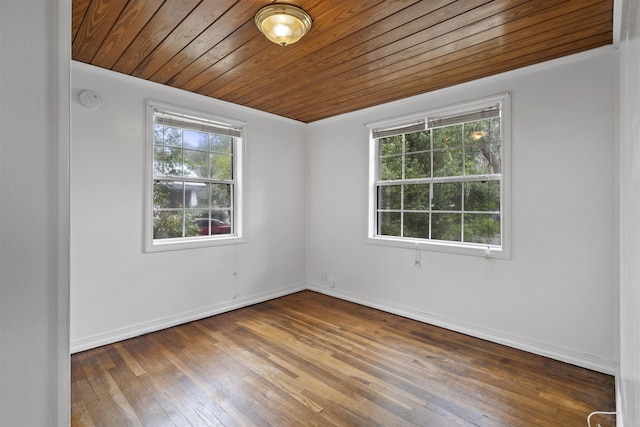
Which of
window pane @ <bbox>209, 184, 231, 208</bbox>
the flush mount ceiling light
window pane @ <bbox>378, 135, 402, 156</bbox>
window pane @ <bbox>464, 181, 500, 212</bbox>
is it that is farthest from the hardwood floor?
the flush mount ceiling light

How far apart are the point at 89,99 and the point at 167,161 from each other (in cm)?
83

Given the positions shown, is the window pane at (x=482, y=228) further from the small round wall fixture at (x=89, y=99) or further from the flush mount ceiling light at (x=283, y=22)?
the small round wall fixture at (x=89, y=99)

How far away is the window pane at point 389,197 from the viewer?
3799mm

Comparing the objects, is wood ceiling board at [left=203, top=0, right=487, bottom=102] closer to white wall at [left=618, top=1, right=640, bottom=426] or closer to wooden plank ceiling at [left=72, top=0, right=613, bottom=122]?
wooden plank ceiling at [left=72, top=0, right=613, bottom=122]

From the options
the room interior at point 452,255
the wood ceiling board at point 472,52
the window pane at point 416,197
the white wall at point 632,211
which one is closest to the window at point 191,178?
the room interior at point 452,255

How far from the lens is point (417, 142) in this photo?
143 inches

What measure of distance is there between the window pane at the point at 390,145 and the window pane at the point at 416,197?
47 cm

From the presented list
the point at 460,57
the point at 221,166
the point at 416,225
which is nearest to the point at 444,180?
the point at 416,225

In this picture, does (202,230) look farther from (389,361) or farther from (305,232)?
(389,361)

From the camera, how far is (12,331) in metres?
0.48

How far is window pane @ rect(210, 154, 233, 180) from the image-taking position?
3.71 meters

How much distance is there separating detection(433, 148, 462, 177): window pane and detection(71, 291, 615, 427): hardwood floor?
5.32 feet

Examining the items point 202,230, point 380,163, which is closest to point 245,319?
point 202,230

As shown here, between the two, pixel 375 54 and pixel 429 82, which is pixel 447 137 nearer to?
pixel 429 82
